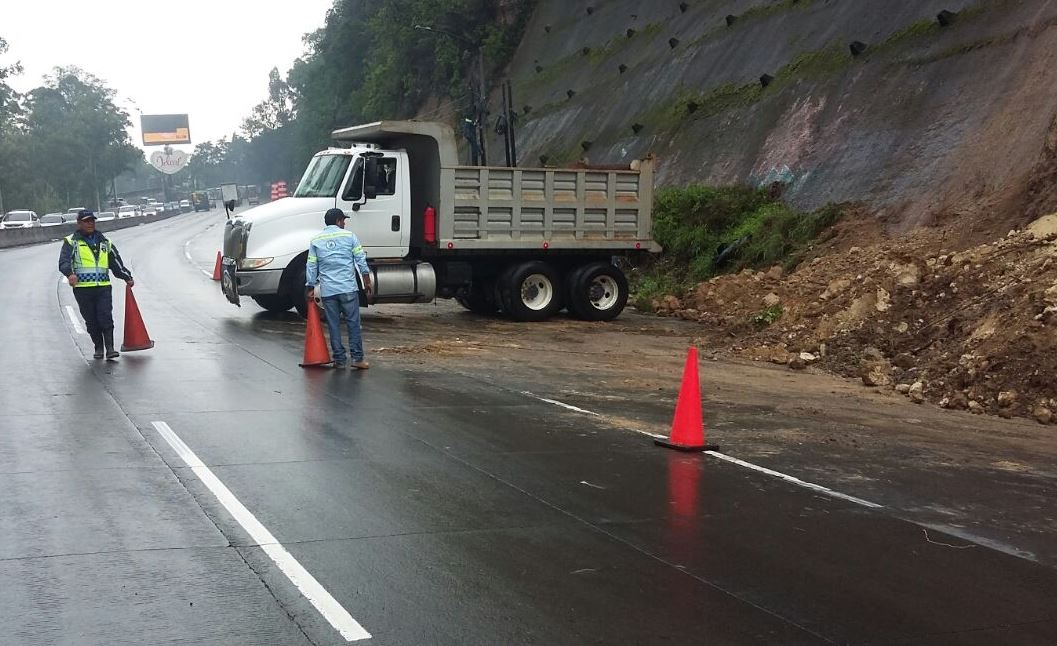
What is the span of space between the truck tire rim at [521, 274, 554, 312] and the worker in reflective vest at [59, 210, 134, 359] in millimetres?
7757

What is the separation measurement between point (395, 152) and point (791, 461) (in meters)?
11.6

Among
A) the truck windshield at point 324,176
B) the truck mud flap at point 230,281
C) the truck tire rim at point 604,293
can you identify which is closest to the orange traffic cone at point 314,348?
the truck mud flap at point 230,281

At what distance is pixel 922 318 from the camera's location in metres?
15.0

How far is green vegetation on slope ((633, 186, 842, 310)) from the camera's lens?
74.1ft

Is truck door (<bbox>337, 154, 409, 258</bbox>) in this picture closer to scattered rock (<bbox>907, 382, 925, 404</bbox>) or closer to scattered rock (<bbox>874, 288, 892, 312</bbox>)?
scattered rock (<bbox>874, 288, 892, 312</bbox>)

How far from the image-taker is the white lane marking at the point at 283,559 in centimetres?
506

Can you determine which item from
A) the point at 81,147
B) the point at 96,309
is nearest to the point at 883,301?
the point at 96,309

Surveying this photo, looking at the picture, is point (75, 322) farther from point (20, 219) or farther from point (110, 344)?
point (20, 219)

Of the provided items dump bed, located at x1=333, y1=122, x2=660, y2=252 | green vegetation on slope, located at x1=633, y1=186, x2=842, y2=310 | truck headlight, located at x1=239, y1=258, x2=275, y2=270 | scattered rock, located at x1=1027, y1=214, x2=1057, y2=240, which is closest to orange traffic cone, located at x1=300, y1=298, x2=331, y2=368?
truck headlight, located at x1=239, y1=258, x2=275, y2=270

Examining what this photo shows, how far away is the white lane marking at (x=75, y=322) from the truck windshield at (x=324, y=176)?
3970 millimetres

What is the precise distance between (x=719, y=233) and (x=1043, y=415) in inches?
562

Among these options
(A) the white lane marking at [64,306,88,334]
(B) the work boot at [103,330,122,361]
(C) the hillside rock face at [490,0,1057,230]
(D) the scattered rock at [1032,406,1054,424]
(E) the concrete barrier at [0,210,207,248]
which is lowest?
(D) the scattered rock at [1032,406,1054,424]

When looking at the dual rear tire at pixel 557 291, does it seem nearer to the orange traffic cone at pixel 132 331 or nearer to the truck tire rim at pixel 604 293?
the truck tire rim at pixel 604 293

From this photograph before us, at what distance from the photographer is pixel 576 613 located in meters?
5.29
